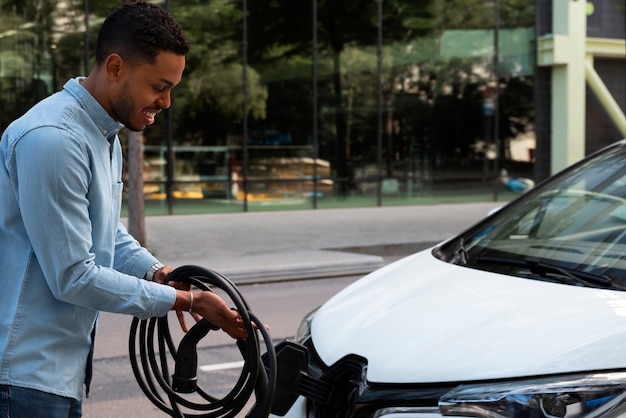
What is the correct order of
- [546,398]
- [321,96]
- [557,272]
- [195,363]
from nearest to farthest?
1. [546,398]
2. [195,363]
3. [557,272]
4. [321,96]

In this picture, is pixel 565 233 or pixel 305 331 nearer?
pixel 305 331

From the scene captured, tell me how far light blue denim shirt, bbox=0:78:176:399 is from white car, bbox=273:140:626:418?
2.44 feet

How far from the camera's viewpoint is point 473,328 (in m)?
2.70

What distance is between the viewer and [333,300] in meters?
3.46

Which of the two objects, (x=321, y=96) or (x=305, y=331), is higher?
(x=321, y=96)

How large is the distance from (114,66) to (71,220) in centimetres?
41

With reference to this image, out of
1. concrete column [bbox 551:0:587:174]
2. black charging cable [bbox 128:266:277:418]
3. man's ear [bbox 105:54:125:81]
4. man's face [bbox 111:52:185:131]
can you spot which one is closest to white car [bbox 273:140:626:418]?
black charging cable [bbox 128:266:277:418]

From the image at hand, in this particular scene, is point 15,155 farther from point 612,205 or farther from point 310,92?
point 310,92

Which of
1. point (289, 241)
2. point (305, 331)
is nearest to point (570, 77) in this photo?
point (289, 241)

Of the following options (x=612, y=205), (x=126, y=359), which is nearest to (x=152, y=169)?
(x=126, y=359)

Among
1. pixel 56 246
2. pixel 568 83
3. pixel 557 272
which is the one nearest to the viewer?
pixel 56 246

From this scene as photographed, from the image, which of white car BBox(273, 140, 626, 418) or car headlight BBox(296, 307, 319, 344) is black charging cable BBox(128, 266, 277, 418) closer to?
white car BBox(273, 140, 626, 418)

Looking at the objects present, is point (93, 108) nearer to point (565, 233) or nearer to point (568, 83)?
point (565, 233)

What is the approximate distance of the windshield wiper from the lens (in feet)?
9.80
